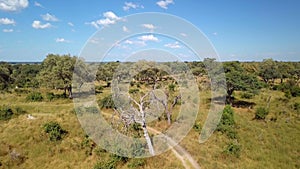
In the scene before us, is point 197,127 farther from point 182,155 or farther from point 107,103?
point 107,103

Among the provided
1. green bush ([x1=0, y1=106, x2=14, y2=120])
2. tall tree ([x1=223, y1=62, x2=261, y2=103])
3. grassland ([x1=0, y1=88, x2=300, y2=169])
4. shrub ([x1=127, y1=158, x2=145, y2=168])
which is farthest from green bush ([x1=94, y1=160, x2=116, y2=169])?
tall tree ([x1=223, y1=62, x2=261, y2=103])

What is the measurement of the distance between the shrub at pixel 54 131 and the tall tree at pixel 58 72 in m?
21.1

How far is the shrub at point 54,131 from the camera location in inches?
891

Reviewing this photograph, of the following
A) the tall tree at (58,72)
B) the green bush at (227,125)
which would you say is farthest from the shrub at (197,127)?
the tall tree at (58,72)

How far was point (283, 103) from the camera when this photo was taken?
4075 centimetres

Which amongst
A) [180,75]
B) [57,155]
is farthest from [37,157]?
[180,75]

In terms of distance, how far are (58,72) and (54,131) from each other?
930 inches

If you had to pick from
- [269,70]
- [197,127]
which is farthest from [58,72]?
[269,70]

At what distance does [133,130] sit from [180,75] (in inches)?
906

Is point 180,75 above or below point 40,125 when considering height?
above

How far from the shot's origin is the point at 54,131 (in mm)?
22906

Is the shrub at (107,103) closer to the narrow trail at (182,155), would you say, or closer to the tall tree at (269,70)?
the narrow trail at (182,155)

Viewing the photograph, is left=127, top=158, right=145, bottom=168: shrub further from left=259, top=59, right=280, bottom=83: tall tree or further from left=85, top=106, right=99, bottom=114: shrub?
left=259, top=59, right=280, bottom=83: tall tree

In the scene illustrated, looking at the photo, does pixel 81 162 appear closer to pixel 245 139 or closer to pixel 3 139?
pixel 3 139
